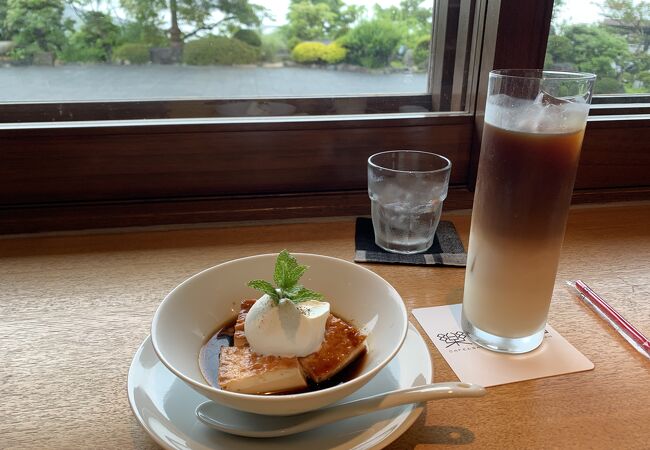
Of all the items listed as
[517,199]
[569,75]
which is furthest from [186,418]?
[569,75]

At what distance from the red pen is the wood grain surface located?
0.04ft

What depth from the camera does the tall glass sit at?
0.56 meters

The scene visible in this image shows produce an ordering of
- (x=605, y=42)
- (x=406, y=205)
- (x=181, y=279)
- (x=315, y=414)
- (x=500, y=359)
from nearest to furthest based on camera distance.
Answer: (x=315, y=414) < (x=500, y=359) < (x=181, y=279) < (x=406, y=205) < (x=605, y=42)

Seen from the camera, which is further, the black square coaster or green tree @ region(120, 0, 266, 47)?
green tree @ region(120, 0, 266, 47)

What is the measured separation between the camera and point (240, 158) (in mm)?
1024

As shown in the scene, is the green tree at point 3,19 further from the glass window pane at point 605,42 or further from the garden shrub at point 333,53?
the glass window pane at point 605,42

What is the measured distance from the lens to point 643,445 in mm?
508

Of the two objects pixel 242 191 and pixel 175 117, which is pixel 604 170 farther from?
pixel 175 117

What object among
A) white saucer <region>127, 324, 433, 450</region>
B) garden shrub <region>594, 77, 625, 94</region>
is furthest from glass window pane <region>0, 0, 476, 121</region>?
white saucer <region>127, 324, 433, 450</region>

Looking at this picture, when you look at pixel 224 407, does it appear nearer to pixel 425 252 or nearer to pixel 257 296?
pixel 257 296

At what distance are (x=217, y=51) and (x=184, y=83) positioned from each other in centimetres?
9

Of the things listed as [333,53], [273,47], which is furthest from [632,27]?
[273,47]

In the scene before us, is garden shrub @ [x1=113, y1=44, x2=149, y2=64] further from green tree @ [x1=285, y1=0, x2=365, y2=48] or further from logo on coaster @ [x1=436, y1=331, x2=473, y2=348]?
logo on coaster @ [x1=436, y1=331, x2=473, y2=348]

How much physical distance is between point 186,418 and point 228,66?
747mm
